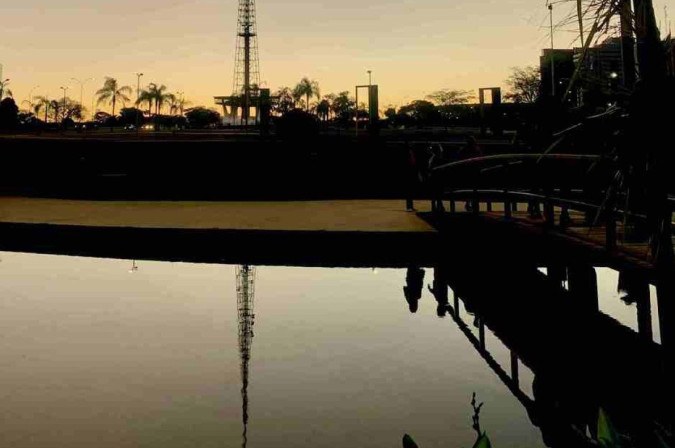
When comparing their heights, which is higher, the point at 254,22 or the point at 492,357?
the point at 254,22

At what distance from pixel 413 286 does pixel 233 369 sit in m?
3.75

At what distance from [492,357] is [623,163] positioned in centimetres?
344

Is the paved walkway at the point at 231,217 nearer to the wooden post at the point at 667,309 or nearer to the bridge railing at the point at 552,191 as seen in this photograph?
the bridge railing at the point at 552,191

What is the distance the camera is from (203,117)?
119 meters

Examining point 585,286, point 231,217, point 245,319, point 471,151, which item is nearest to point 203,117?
point 231,217

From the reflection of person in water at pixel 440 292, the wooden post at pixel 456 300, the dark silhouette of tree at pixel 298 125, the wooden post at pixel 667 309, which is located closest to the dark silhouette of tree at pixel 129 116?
the dark silhouette of tree at pixel 298 125

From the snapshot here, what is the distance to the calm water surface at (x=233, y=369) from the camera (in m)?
3.53

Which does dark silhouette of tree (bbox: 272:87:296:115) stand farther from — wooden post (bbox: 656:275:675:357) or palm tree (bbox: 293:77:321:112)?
wooden post (bbox: 656:275:675:357)

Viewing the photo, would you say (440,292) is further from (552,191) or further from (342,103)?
(342,103)

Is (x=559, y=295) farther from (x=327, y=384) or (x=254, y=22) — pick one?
(x=254, y=22)

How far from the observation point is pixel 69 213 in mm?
13164

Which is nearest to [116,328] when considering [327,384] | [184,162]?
[327,384]

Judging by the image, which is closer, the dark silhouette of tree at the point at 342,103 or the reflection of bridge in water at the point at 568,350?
the reflection of bridge in water at the point at 568,350

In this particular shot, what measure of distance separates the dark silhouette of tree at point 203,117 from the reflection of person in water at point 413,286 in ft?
361
